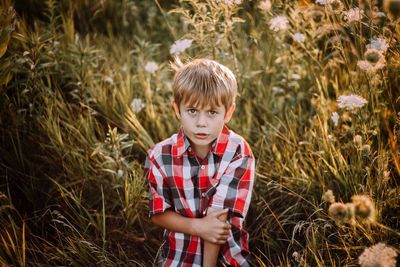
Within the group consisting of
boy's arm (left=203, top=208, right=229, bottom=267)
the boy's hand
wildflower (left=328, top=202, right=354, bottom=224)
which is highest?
wildflower (left=328, top=202, right=354, bottom=224)

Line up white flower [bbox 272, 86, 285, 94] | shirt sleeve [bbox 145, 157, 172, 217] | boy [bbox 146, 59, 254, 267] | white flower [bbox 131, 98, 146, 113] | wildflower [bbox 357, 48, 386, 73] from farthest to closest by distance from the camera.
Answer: white flower [bbox 272, 86, 285, 94] < white flower [bbox 131, 98, 146, 113] < shirt sleeve [bbox 145, 157, 172, 217] < boy [bbox 146, 59, 254, 267] < wildflower [bbox 357, 48, 386, 73]

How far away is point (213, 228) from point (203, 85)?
597 millimetres

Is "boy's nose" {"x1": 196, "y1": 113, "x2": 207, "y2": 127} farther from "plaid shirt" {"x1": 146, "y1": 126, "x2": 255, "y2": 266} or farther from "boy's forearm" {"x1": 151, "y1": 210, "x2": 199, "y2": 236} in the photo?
"boy's forearm" {"x1": 151, "y1": 210, "x2": 199, "y2": 236}

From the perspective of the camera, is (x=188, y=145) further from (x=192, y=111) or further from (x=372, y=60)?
(x=372, y=60)

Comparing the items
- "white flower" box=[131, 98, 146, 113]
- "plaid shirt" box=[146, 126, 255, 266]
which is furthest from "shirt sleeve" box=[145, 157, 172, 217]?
"white flower" box=[131, 98, 146, 113]

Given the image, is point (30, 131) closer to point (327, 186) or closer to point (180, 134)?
point (180, 134)

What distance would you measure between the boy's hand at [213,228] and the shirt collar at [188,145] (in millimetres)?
264

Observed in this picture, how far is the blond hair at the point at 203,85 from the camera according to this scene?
1.80 meters

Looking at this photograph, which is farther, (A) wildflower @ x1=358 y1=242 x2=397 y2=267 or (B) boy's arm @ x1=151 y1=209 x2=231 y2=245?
(B) boy's arm @ x1=151 y1=209 x2=231 y2=245

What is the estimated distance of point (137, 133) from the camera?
8.53ft

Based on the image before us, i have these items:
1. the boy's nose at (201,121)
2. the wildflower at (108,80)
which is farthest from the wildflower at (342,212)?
the wildflower at (108,80)

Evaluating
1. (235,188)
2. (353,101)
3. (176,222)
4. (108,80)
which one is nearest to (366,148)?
(353,101)

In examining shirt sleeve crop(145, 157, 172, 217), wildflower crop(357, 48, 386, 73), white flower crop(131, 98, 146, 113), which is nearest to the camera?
wildflower crop(357, 48, 386, 73)

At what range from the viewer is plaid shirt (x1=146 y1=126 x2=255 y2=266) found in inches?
74.7
